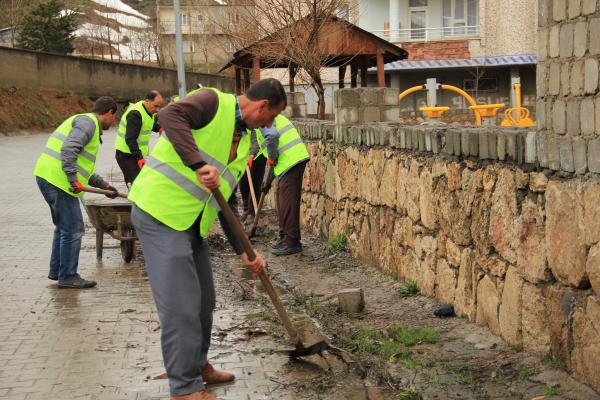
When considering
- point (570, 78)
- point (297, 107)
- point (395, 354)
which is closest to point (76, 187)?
point (395, 354)

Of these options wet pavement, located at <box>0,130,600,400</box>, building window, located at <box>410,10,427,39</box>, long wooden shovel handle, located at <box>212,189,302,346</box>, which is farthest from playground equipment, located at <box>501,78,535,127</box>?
building window, located at <box>410,10,427,39</box>

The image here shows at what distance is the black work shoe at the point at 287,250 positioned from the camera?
1123 cm

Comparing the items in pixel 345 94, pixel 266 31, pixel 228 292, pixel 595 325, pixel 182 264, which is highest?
pixel 266 31

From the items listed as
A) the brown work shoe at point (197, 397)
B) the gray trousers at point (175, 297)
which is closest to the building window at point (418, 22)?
the gray trousers at point (175, 297)

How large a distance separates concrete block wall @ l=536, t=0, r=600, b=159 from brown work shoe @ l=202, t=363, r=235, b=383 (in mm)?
2288

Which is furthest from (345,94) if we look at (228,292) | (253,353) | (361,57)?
(361,57)

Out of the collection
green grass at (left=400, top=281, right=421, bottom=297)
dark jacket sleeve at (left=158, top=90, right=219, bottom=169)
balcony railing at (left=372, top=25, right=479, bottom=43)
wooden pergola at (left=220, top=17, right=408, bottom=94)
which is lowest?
green grass at (left=400, top=281, right=421, bottom=297)

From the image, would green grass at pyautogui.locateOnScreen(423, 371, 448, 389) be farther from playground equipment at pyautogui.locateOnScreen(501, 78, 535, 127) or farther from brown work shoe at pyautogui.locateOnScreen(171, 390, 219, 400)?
playground equipment at pyautogui.locateOnScreen(501, 78, 535, 127)

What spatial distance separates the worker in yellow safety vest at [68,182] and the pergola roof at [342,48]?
6851mm

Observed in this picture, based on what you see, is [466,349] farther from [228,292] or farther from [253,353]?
[228,292]

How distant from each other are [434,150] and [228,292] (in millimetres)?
2507

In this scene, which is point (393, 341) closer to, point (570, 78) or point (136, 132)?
point (570, 78)

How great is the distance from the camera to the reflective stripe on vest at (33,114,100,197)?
30.1 ft

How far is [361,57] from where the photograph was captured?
1912 centimetres
